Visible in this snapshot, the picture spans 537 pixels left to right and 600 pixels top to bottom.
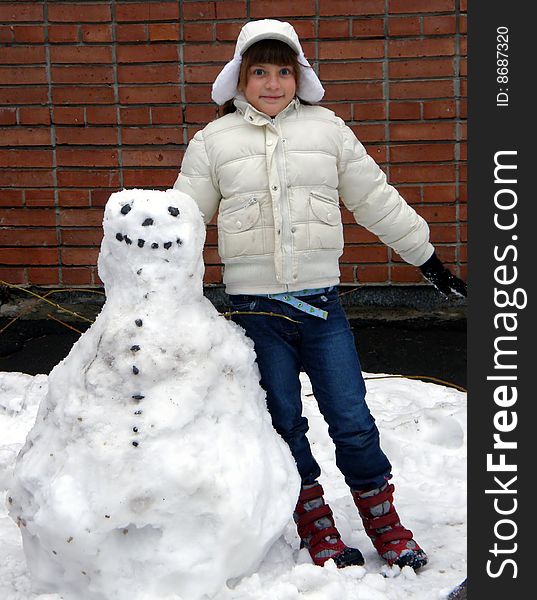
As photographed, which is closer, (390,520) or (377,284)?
(390,520)

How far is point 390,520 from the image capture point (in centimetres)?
282

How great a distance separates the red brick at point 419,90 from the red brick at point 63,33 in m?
1.79

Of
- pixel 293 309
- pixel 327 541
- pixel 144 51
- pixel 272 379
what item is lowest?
pixel 327 541

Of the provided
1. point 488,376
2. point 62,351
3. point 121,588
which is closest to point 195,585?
point 121,588

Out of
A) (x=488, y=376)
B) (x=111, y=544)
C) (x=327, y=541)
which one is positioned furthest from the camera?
(x=327, y=541)

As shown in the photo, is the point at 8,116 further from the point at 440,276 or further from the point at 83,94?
the point at 440,276

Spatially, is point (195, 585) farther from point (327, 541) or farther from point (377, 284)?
point (377, 284)

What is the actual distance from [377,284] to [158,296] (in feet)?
10.4

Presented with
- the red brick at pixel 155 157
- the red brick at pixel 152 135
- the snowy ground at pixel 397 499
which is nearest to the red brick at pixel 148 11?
the red brick at pixel 152 135

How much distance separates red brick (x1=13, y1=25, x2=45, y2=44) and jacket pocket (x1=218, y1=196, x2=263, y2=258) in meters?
3.05

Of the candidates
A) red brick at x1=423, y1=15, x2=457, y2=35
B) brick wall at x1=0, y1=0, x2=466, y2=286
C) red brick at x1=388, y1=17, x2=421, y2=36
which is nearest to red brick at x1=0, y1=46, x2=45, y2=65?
brick wall at x1=0, y1=0, x2=466, y2=286

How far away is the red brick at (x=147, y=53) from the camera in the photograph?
525cm

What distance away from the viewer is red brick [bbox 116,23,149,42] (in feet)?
17.2

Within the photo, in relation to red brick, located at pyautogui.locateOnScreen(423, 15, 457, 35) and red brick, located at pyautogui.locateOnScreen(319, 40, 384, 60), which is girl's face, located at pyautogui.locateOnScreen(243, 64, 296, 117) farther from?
red brick, located at pyautogui.locateOnScreen(423, 15, 457, 35)
